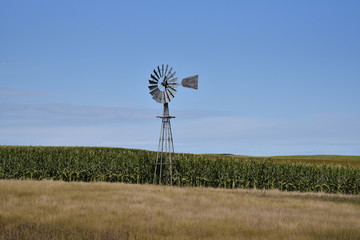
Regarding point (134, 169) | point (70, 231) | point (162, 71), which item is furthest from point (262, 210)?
point (134, 169)

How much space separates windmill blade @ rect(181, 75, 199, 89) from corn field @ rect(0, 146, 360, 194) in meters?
6.48

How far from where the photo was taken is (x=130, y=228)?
490 inches

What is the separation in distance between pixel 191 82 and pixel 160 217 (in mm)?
16584

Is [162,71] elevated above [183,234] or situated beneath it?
elevated above

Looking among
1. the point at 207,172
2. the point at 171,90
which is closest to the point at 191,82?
the point at 171,90

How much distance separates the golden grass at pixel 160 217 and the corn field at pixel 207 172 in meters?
11.3

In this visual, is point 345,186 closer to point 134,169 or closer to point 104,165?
point 134,169

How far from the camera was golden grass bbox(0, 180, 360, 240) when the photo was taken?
11.9 metres

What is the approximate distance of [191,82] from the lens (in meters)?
30.1

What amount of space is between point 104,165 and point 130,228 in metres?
22.5

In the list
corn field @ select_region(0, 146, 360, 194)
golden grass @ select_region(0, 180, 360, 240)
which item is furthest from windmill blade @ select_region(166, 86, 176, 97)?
golden grass @ select_region(0, 180, 360, 240)

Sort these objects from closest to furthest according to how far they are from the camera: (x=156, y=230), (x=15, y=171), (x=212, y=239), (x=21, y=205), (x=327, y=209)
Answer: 1. (x=212, y=239)
2. (x=156, y=230)
3. (x=21, y=205)
4. (x=327, y=209)
5. (x=15, y=171)

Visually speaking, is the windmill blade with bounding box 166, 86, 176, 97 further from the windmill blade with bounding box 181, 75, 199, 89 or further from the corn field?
the corn field

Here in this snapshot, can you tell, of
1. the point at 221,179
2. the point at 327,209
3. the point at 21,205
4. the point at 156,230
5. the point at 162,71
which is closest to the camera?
the point at 156,230
